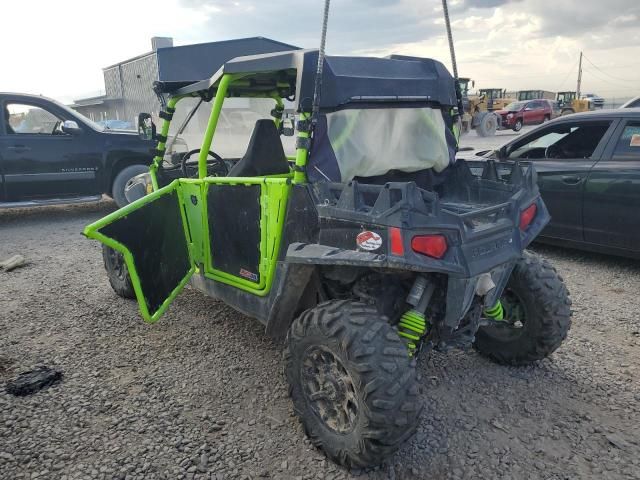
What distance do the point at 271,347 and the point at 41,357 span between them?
1.55 m

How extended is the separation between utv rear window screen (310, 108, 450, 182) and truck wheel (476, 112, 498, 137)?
20.6m

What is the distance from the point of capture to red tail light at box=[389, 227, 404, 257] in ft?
7.23

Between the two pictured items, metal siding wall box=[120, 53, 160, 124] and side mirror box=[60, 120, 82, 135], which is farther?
metal siding wall box=[120, 53, 160, 124]

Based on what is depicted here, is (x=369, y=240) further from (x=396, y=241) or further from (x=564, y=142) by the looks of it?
(x=564, y=142)

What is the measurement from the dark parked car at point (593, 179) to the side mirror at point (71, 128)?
246 inches

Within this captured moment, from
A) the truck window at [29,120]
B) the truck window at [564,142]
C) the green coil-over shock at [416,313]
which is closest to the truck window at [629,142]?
the truck window at [564,142]

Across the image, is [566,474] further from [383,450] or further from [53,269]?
[53,269]

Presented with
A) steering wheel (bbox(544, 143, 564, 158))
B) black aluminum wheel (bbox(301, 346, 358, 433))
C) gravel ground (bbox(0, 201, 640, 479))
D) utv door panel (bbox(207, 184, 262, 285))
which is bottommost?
gravel ground (bbox(0, 201, 640, 479))

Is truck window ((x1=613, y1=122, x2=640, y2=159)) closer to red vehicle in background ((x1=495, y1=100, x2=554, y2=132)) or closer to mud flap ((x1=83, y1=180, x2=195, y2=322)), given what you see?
mud flap ((x1=83, y1=180, x2=195, y2=322))

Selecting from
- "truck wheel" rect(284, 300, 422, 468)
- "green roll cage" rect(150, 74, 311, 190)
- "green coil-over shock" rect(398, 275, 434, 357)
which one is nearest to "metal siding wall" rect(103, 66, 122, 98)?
"green roll cage" rect(150, 74, 311, 190)

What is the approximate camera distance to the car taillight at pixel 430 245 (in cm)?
223

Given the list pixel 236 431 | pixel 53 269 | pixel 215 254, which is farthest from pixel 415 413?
pixel 53 269

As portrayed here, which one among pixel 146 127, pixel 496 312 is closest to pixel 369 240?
pixel 496 312

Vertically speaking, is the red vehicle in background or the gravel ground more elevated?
the red vehicle in background
